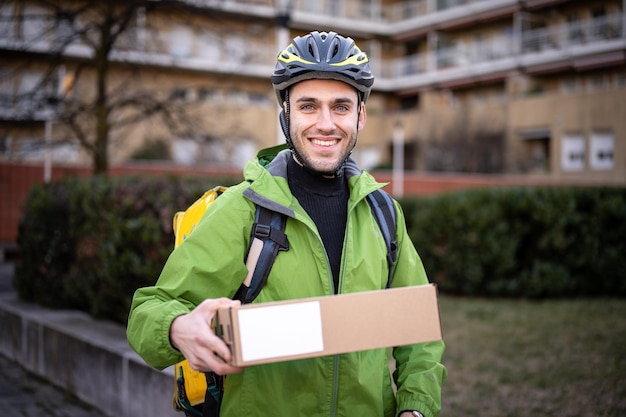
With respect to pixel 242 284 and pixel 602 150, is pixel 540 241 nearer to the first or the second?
pixel 242 284

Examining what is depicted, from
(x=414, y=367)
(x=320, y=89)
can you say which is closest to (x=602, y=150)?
(x=414, y=367)

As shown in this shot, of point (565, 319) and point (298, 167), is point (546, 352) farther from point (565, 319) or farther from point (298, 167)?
point (298, 167)

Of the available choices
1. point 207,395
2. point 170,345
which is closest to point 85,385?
point 207,395

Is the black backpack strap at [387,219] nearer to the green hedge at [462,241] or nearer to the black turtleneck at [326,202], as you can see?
the black turtleneck at [326,202]

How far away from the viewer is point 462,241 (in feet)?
38.9

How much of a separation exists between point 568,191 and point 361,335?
1030 cm

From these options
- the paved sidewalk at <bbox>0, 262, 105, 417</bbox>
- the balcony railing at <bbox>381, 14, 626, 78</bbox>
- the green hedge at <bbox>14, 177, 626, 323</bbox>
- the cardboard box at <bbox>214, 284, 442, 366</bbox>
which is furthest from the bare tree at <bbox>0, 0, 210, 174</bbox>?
the balcony railing at <bbox>381, 14, 626, 78</bbox>

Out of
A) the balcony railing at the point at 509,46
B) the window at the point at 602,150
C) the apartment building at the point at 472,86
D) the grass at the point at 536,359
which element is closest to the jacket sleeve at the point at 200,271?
the grass at the point at 536,359

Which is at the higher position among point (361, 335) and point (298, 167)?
point (298, 167)

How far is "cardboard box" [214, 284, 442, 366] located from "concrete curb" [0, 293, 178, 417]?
290cm

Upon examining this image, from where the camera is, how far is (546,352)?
7480 mm

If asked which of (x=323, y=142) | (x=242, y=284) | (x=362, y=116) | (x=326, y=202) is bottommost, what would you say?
(x=242, y=284)

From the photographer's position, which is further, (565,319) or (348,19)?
(348,19)

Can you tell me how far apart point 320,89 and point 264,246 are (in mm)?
565
